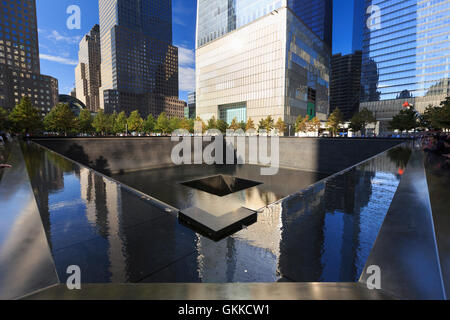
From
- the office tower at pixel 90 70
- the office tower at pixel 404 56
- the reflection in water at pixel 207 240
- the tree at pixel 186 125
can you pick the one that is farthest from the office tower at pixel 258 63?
the office tower at pixel 90 70

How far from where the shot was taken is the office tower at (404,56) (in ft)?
235

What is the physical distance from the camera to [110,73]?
124 metres

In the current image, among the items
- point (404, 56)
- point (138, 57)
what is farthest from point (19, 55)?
point (404, 56)

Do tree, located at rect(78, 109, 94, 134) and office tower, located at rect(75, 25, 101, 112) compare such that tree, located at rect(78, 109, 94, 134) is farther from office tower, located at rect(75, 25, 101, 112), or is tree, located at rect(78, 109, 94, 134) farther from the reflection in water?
office tower, located at rect(75, 25, 101, 112)

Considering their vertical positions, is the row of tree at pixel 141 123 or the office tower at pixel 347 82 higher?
the office tower at pixel 347 82

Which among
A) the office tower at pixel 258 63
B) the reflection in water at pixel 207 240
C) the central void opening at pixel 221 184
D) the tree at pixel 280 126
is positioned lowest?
the central void opening at pixel 221 184

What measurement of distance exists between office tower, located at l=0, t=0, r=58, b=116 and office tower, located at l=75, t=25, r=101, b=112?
255 feet

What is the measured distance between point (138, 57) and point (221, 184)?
13536cm

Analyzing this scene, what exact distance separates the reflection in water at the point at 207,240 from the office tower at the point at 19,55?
113561mm

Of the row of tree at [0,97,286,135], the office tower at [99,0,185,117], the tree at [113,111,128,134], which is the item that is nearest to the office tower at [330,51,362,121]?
the row of tree at [0,97,286,135]

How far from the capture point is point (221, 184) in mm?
20562

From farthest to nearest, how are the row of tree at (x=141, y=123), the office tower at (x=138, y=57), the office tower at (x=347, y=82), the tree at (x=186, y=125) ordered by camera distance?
the office tower at (x=347, y=82)
the office tower at (x=138, y=57)
the tree at (x=186, y=125)
the row of tree at (x=141, y=123)

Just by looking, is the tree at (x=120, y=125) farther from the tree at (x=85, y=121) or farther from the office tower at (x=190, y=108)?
the office tower at (x=190, y=108)
